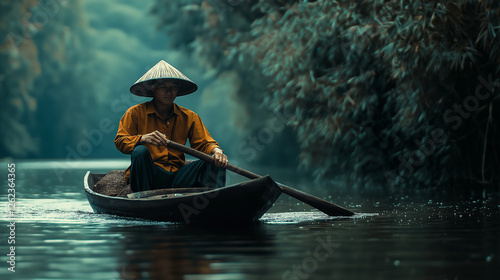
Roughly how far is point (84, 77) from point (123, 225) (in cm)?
3066

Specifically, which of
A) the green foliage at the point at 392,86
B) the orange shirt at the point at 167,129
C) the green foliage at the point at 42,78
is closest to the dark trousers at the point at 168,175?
the orange shirt at the point at 167,129

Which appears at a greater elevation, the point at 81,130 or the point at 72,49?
the point at 72,49

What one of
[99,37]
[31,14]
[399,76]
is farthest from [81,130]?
[399,76]

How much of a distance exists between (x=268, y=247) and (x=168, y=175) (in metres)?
2.19

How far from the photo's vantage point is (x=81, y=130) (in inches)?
1405

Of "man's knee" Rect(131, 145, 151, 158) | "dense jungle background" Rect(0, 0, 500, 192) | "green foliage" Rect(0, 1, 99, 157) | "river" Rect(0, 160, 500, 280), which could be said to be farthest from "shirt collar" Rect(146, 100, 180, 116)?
"green foliage" Rect(0, 1, 99, 157)

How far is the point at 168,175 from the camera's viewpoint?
243 inches

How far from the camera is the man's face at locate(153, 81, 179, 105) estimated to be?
6164mm

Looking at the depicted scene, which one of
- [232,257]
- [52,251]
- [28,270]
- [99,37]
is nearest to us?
[28,270]

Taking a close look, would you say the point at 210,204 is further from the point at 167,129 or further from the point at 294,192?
the point at 167,129

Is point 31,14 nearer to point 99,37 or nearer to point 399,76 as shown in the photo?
point 399,76

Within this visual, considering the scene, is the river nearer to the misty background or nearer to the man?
the man

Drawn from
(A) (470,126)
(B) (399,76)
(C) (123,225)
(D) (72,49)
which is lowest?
(C) (123,225)

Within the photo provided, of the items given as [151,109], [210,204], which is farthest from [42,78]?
[210,204]
